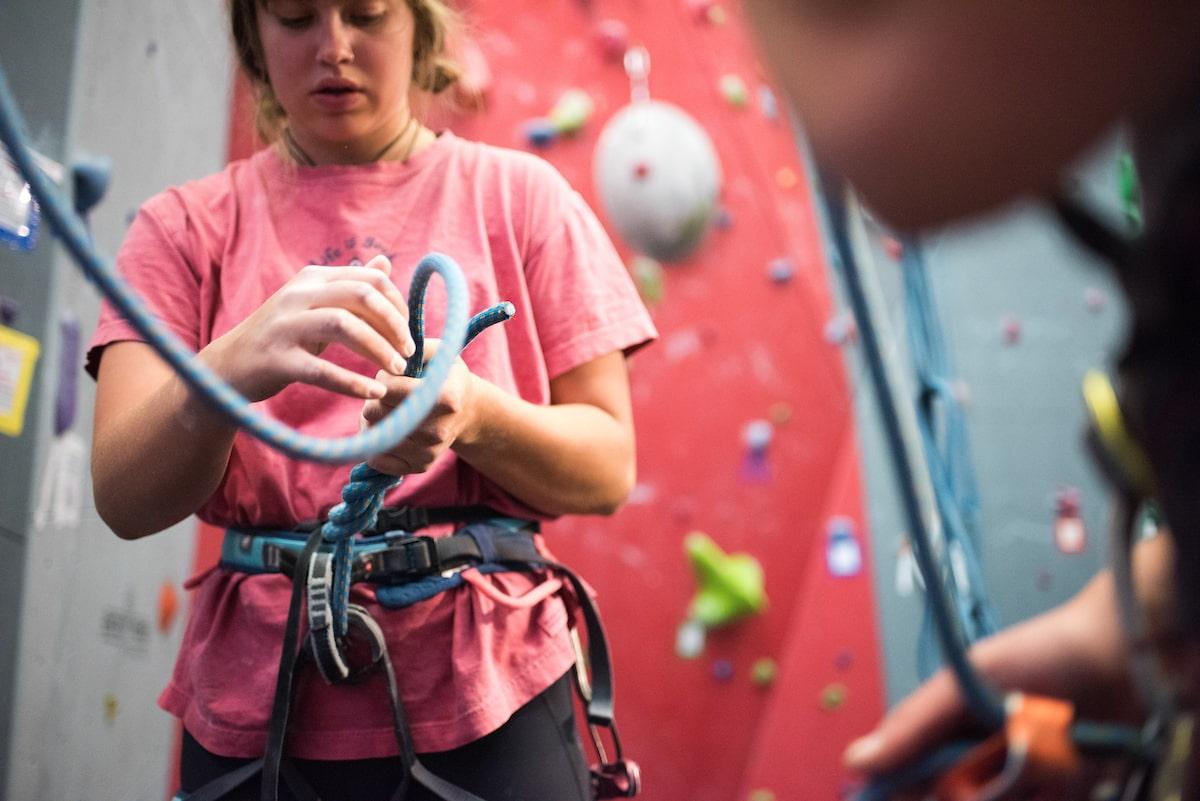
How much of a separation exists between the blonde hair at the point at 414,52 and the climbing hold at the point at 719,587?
149 cm

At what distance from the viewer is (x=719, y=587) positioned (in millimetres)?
2283

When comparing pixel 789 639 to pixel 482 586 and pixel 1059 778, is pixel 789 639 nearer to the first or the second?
pixel 482 586

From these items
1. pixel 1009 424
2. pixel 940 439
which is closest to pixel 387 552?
pixel 940 439

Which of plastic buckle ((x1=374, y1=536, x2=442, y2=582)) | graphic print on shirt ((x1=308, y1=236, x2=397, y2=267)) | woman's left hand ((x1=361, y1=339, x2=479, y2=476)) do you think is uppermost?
graphic print on shirt ((x1=308, y1=236, x2=397, y2=267))

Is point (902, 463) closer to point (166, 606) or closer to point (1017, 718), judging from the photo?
point (1017, 718)

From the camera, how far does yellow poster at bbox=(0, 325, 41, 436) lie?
3.93 ft

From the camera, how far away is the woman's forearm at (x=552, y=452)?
703 mm

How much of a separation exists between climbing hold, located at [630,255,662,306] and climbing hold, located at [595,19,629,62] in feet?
1.46

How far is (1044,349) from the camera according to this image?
245 cm

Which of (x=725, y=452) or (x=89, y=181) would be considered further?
(x=725, y=452)

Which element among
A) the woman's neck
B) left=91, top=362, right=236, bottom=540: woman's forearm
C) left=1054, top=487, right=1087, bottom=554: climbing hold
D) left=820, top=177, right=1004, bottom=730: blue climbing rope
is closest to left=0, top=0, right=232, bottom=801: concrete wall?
the woman's neck

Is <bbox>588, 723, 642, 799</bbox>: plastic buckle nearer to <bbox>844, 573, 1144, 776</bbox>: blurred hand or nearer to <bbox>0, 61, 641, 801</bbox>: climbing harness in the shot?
<bbox>0, 61, 641, 801</bbox>: climbing harness

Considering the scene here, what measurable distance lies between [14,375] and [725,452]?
4.78 ft

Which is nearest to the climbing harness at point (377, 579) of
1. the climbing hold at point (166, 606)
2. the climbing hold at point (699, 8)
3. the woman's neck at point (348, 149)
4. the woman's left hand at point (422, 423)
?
the woman's left hand at point (422, 423)
